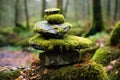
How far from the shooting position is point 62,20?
27.1ft

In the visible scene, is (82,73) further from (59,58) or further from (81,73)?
(59,58)

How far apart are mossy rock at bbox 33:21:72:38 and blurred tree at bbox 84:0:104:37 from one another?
452 inches

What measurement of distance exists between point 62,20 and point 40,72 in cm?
149

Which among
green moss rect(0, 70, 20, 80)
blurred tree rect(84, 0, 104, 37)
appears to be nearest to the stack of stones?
green moss rect(0, 70, 20, 80)

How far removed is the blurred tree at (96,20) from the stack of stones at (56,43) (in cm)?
1139

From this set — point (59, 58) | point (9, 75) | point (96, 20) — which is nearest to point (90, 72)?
point (59, 58)

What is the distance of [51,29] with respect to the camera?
7.90 m

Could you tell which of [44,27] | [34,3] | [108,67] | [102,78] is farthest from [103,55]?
[34,3]

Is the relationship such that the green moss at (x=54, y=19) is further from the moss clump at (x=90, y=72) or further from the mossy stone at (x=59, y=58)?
the moss clump at (x=90, y=72)

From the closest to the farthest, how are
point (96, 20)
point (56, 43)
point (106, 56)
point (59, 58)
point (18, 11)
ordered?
1. point (56, 43)
2. point (59, 58)
3. point (106, 56)
4. point (96, 20)
5. point (18, 11)

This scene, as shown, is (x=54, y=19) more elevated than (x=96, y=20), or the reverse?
(x=54, y=19)

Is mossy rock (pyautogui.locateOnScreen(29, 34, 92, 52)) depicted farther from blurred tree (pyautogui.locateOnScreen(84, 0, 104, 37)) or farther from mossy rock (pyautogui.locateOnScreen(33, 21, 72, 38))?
blurred tree (pyautogui.locateOnScreen(84, 0, 104, 37))

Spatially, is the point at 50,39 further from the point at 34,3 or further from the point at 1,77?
the point at 34,3

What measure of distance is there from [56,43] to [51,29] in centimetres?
38
